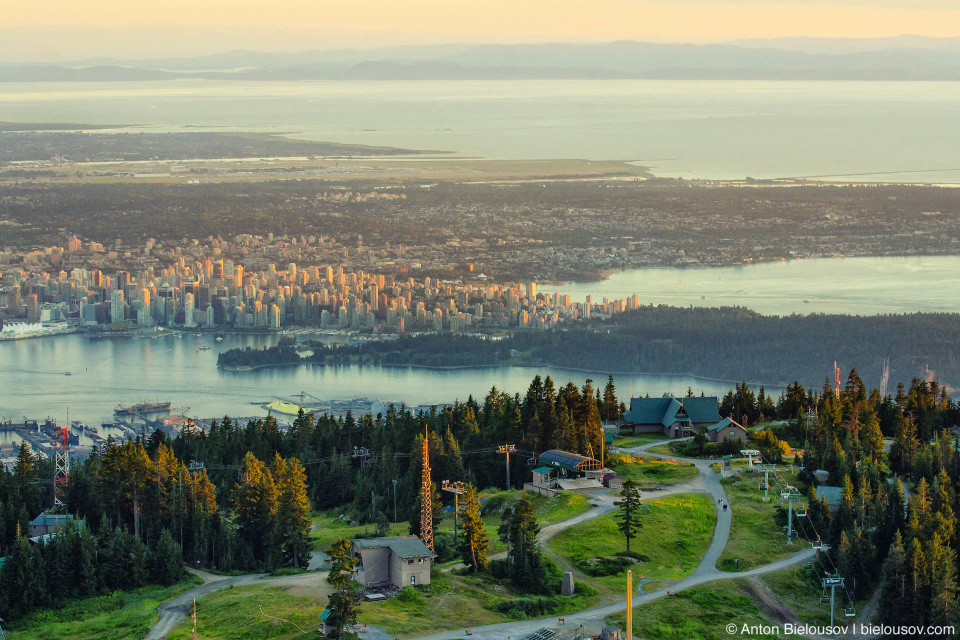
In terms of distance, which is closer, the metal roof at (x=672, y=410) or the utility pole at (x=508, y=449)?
the utility pole at (x=508, y=449)

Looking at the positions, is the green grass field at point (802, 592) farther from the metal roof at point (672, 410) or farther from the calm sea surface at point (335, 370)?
the calm sea surface at point (335, 370)

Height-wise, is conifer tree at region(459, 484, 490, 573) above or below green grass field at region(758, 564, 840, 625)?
above

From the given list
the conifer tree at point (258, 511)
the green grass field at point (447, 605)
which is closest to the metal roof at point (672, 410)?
the conifer tree at point (258, 511)

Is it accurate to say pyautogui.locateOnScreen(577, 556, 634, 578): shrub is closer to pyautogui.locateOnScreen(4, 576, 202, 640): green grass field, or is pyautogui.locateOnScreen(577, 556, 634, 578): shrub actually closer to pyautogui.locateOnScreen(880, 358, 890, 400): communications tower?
pyautogui.locateOnScreen(4, 576, 202, 640): green grass field

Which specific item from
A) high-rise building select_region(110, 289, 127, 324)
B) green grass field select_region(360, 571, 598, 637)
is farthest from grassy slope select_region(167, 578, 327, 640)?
high-rise building select_region(110, 289, 127, 324)

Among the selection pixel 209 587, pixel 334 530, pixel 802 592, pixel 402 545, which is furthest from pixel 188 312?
pixel 802 592

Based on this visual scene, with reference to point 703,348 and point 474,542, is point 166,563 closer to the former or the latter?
point 474,542
